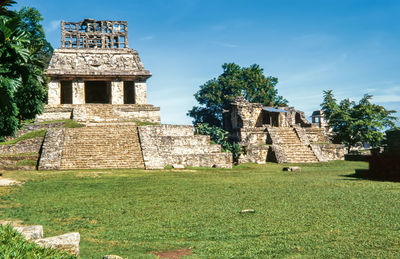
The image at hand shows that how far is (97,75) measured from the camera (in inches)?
1037

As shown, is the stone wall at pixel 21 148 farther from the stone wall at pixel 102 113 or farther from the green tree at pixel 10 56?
the green tree at pixel 10 56

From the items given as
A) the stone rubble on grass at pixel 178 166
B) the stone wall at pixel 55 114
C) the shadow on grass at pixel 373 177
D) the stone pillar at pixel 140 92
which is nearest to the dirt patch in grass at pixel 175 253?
the shadow on grass at pixel 373 177

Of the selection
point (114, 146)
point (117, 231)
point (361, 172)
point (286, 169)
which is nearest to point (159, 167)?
point (114, 146)

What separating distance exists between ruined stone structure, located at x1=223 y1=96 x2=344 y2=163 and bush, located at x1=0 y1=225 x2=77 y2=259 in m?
19.4

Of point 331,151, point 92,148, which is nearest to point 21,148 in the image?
point 92,148

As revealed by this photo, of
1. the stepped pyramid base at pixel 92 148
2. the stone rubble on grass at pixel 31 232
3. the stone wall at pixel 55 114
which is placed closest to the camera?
the stone rubble on grass at pixel 31 232

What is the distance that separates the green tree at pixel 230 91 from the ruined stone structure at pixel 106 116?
15.8 m

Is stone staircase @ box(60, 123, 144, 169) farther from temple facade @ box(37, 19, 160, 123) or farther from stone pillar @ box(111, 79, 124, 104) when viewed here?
stone pillar @ box(111, 79, 124, 104)

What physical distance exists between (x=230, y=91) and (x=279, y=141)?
19.6m

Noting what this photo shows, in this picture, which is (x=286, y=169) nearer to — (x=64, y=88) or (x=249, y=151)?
(x=249, y=151)

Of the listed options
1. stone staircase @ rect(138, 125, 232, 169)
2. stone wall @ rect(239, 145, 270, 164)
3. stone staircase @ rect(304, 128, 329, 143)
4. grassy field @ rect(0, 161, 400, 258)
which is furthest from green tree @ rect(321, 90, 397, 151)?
grassy field @ rect(0, 161, 400, 258)

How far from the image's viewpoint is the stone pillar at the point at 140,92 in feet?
88.4

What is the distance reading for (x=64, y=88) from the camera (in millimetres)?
28969

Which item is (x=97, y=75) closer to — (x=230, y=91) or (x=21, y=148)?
(x=21, y=148)
